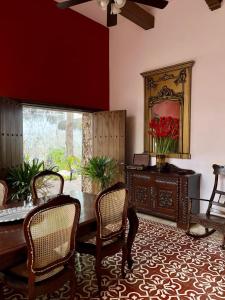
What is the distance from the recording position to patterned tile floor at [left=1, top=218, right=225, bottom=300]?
87.2 inches

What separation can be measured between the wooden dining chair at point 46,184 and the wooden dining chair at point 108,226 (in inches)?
35.9

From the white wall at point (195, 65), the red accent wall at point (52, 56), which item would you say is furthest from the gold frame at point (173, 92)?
the red accent wall at point (52, 56)

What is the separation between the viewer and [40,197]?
297cm

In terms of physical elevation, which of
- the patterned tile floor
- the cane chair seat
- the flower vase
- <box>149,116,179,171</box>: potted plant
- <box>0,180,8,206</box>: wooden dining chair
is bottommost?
the patterned tile floor

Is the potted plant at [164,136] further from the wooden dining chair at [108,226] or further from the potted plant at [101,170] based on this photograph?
the wooden dining chair at [108,226]

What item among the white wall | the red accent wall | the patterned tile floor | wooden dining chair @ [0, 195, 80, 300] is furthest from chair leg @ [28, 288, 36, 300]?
the white wall

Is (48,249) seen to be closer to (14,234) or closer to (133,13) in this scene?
(14,234)

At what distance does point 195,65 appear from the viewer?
13.8 ft

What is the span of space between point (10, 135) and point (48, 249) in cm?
259

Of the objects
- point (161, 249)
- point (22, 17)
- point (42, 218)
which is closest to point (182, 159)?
point (161, 249)

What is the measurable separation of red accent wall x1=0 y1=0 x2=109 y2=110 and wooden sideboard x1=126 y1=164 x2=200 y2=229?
6.52ft

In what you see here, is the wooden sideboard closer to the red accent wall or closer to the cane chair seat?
the cane chair seat

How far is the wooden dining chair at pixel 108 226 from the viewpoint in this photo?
6.95 feet

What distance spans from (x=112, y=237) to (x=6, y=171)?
2.29 m
